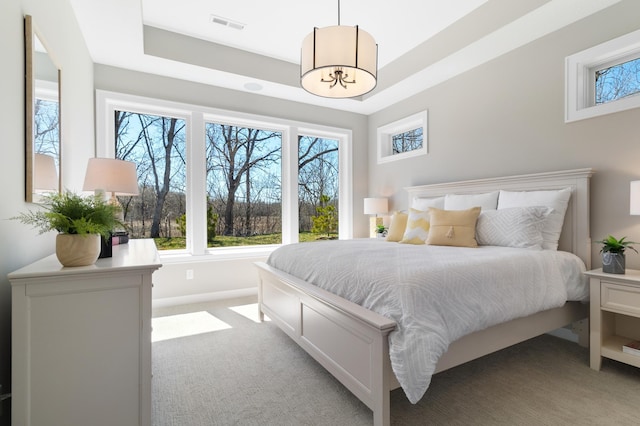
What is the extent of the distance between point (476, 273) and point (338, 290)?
81 centimetres

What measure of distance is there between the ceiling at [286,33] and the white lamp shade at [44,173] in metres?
1.53

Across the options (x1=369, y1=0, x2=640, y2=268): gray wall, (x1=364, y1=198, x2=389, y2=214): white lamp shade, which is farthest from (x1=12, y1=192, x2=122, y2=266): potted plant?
(x1=364, y1=198, x2=389, y2=214): white lamp shade

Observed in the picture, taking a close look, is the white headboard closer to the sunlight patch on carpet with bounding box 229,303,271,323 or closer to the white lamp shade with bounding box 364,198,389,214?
the white lamp shade with bounding box 364,198,389,214

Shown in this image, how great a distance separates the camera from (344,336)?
5.79 ft

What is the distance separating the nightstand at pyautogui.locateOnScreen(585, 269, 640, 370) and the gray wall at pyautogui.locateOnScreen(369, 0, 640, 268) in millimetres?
505

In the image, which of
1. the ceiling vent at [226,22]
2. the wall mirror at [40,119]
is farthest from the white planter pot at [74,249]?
the ceiling vent at [226,22]

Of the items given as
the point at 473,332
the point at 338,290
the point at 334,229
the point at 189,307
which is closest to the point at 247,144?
the point at 334,229

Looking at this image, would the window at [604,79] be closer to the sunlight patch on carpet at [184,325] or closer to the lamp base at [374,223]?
the lamp base at [374,223]

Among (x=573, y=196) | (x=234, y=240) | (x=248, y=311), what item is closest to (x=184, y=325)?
(x=248, y=311)

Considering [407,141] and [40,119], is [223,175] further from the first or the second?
[407,141]

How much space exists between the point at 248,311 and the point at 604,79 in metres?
4.03

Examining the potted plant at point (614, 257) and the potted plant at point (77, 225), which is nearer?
the potted plant at point (77, 225)

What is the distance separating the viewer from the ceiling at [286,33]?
274 cm

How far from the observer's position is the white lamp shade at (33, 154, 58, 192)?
1.66m
